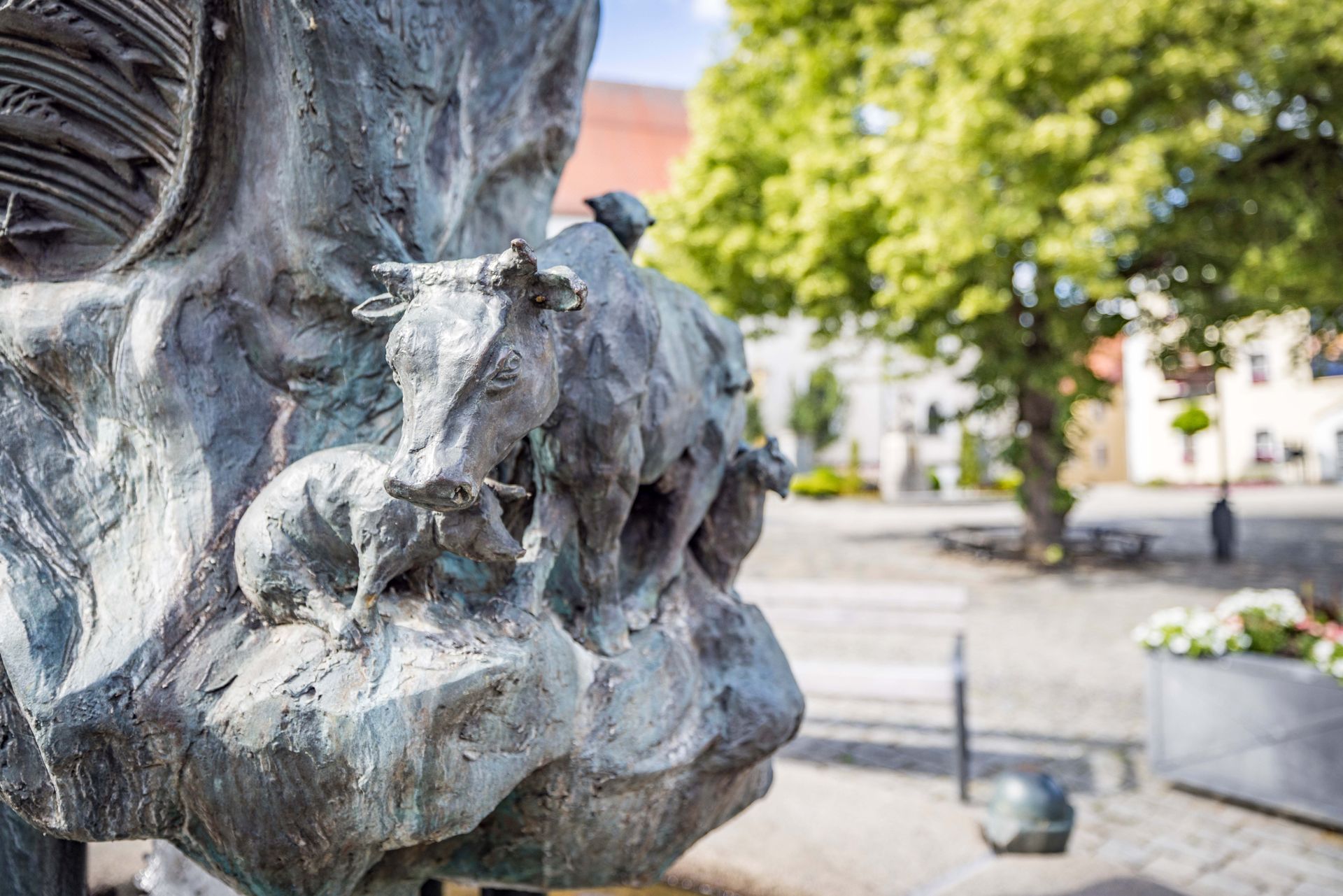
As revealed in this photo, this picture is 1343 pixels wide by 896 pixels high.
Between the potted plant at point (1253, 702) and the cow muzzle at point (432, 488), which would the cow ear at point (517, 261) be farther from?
the potted plant at point (1253, 702)

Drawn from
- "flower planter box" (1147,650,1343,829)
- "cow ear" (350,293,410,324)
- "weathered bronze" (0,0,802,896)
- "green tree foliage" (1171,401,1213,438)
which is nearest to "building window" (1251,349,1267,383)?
"green tree foliage" (1171,401,1213,438)

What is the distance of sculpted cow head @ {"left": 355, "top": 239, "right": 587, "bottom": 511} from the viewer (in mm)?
1438

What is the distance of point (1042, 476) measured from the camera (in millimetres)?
12773

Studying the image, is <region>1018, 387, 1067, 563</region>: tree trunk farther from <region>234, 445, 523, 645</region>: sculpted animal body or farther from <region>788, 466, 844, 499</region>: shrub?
<region>788, 466, 844, 499</region>: shrub

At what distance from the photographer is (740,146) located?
13.4 m

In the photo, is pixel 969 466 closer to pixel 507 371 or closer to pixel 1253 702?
pixel 1253 702

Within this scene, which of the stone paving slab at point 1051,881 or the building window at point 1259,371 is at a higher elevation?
the building window at point 1259,371

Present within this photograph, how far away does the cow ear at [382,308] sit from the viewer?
1.61m

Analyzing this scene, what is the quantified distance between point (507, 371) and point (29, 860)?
5.32 ft

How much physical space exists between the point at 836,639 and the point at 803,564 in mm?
4787

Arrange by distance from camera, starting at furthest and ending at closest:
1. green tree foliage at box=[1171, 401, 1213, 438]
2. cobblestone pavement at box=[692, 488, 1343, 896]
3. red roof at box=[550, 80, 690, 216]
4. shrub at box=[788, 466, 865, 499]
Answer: red roof at box=[550, 80, 690, 216] < shrub at box=[788, 466, 865, 499] < green tree foliage at box=[1171, 401, 1213, 438] < cobblestone pavement at box=[692, 488, 1343, 896]

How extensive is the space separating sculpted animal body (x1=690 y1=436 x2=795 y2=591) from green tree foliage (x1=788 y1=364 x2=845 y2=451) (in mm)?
33015

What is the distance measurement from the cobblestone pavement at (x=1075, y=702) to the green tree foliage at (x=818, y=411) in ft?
60.2

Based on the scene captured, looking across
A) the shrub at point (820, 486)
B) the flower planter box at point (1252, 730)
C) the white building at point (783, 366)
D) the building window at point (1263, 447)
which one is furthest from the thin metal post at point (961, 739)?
the building window at point (1263, 447)
